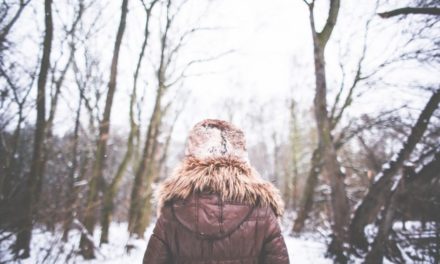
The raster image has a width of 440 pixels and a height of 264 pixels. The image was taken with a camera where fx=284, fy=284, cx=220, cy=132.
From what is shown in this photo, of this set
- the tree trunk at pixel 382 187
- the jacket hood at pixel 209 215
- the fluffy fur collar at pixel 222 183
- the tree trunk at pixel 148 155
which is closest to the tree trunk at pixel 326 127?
the tree trunk at pixel 382 187

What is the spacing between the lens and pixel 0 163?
413 cm

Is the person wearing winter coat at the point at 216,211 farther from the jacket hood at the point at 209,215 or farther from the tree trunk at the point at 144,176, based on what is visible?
the tree trunk at the point at 144,176

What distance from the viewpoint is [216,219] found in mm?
1893

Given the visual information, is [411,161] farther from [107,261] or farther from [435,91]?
[107,261]

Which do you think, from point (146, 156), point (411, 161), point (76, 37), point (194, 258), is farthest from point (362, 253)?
point (76, 37)

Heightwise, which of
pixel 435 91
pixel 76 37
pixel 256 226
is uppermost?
pixel 76 37

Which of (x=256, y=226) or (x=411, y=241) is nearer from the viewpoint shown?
(x=256, y=226)

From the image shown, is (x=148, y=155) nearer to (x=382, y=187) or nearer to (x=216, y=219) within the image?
(x=382, y=187)

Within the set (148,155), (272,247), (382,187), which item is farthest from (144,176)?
(272,247)

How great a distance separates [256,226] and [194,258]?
48 cm

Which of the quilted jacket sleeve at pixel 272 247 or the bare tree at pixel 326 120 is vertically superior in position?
the bare tree at pixel 326 120

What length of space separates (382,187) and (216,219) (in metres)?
7.00

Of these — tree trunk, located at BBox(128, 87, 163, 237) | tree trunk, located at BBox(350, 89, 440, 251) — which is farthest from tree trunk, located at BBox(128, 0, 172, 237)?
tree trunk, located at BBox(350, 89, 440, 251)

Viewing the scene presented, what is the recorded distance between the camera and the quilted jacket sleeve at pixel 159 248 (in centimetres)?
202
